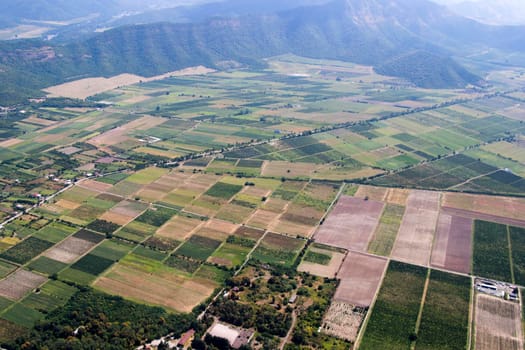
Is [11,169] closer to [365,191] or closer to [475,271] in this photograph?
[365,191]

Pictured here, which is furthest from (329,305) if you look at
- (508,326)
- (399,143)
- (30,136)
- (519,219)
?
(30,136)

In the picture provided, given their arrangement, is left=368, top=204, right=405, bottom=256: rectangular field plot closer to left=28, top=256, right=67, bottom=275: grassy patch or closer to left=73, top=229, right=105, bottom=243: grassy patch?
left=73, top=229, right=105, bottom=243: grassy patch

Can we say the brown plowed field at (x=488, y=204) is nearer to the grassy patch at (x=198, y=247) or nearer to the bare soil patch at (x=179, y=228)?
the grassy patch at (x=198, y=247)

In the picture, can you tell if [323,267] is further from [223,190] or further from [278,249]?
[223,190]

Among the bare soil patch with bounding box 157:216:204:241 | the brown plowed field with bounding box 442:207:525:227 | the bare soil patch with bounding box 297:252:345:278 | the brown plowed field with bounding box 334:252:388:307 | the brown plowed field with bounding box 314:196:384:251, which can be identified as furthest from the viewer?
the brown plowed field with bounding box 442:207:525:227

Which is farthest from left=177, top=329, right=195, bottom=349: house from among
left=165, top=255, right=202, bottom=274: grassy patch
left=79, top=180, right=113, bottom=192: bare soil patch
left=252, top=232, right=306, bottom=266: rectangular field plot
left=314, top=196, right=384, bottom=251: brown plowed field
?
left=79, top=180, right=113, bottom=192: bare soil patch

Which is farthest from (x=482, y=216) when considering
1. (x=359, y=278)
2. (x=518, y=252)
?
(x=359, y=278)
